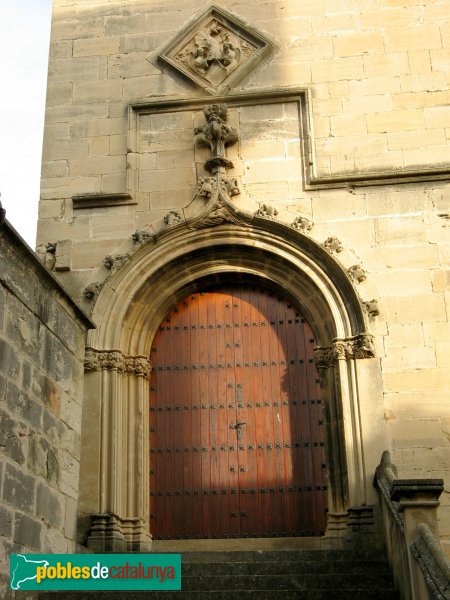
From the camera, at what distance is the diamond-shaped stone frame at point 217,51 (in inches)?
440

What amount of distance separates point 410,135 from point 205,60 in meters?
2.80

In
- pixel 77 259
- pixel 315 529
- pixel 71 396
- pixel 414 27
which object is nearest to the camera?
pixel 71 396

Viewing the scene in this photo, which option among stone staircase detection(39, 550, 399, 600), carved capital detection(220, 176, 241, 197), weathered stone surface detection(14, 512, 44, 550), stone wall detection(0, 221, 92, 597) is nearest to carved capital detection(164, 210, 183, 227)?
carved capital detection(220, 176, 241, 197)

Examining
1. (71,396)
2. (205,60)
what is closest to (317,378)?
(71,396)

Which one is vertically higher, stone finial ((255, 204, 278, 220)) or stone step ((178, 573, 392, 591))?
stone finial ((255, 204, 278, 220))

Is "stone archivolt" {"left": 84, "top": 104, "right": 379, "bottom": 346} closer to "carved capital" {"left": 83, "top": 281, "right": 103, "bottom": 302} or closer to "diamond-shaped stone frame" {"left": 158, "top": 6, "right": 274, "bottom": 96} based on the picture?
"carved capital" {"left": 83, "top": 281, "right": 103, "bottom": 302}

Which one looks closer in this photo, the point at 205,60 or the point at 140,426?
the point at 140,426

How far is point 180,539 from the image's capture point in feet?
31.8

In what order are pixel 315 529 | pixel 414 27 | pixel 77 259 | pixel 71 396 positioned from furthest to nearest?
pixel 414 27 → pixel 77 259 → pixel 315 529 → pixel 71 396

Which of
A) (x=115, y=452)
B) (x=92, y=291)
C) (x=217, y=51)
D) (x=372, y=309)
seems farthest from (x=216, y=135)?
(x=115, y=452)

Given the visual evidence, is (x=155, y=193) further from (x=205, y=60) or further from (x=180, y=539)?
(x=180, y=539)

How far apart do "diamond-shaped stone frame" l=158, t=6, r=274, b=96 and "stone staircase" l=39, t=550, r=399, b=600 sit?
5847 millimetres

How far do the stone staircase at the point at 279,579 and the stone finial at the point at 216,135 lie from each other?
465 centimetres

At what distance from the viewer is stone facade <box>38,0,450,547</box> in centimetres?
951
